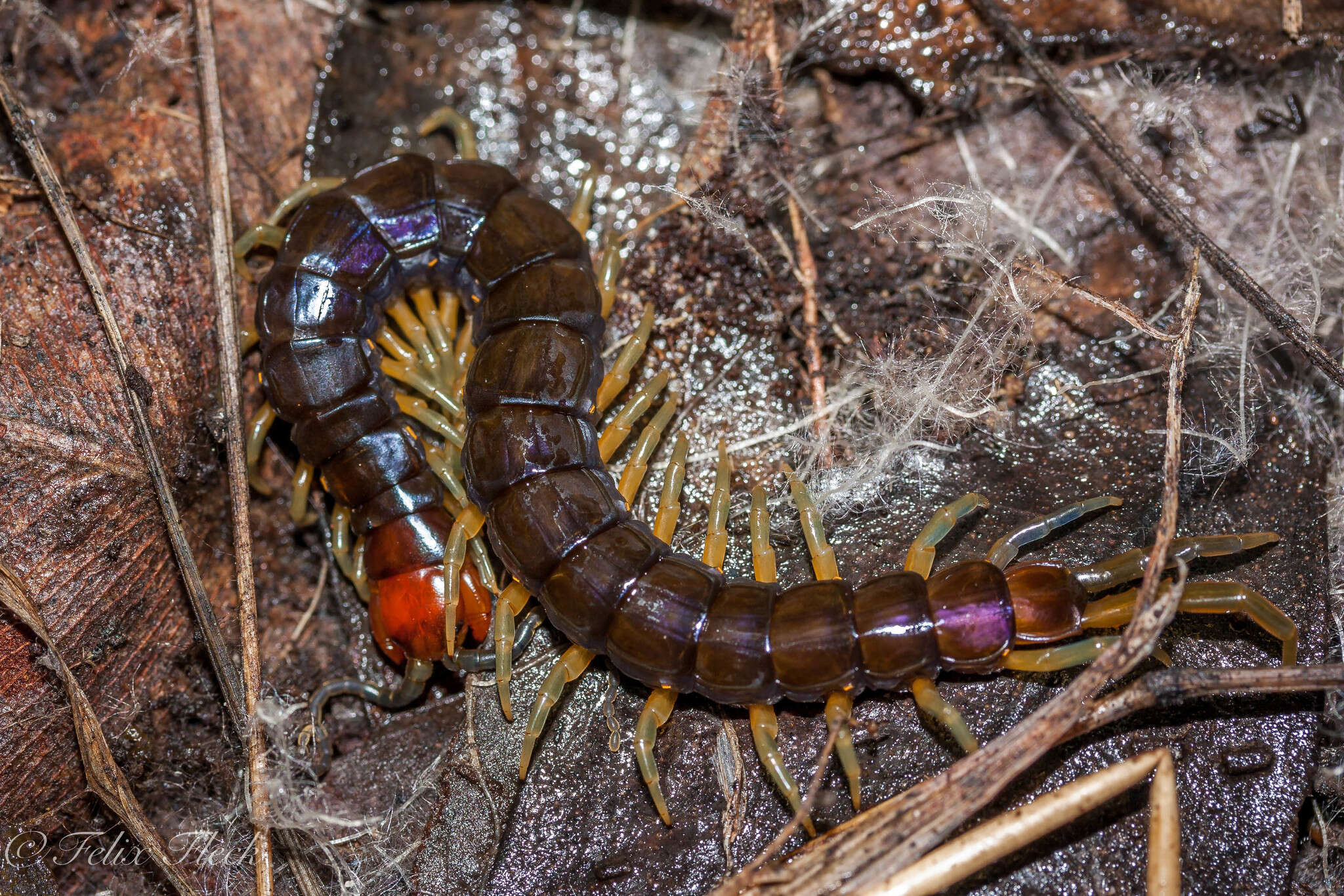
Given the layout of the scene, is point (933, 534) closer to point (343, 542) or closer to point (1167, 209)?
point (1167, 209)

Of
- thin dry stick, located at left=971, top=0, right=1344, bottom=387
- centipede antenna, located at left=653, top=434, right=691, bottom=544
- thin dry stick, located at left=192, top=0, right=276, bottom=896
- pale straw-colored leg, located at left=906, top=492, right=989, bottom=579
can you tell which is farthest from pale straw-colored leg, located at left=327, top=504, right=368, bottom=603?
thin dry stick, located at left=971, top=0, right=1344, bottom=387

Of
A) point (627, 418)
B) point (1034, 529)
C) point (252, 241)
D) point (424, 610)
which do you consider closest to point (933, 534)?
point (1034, 529)

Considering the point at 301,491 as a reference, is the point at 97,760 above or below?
below

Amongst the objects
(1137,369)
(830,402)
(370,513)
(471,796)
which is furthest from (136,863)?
(1137,369)

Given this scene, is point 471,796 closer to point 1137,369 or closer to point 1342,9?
point 1137,369

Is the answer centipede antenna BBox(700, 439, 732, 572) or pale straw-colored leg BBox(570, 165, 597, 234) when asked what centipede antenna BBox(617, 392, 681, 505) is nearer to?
centipede antenna BBox(700, 439, 732, 572)

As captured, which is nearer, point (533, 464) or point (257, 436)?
point (533, 464)

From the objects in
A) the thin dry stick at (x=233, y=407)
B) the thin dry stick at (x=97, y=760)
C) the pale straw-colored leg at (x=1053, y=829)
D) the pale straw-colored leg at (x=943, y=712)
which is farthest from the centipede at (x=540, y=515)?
the thin dry stick at (x=97, y=760)
